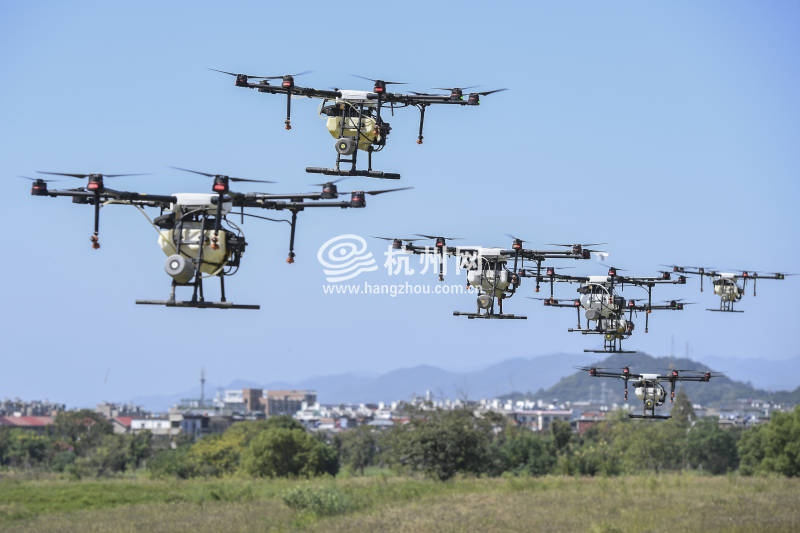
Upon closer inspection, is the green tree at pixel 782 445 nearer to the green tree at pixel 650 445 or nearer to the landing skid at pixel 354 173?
the green tree at pixel 650 445

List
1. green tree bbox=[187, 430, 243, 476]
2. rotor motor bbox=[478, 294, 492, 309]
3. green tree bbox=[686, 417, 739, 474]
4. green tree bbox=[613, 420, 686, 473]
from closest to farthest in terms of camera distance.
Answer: rotor motor bbox=[478, 294, 492, 309]
green tree bbox=[187, 430, 243, 476]
green tree bbox=[613, 420, 686, 473]
green tree bbox=[686, 417, 739, 474]

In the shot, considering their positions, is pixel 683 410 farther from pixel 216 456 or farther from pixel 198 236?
pixel 198 236

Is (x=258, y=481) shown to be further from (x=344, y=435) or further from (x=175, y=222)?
(x=175, y=222)

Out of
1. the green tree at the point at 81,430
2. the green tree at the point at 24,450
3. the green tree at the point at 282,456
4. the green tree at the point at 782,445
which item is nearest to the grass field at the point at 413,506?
the green tree at the point at 782,445

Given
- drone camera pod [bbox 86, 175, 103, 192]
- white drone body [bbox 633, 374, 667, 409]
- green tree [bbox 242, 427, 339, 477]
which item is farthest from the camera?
green tree [bbox 242, 427, 339, 477]

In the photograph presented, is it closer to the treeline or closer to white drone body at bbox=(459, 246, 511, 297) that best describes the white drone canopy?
white drone body at bbox=(459, 246, 511, 297)

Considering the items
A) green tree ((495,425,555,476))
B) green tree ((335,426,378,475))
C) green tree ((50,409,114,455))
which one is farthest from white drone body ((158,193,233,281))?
green tree ((50,409,114,455))

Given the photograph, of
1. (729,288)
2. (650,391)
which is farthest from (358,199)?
(729,288)

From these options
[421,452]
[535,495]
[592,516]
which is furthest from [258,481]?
[592,516]
